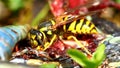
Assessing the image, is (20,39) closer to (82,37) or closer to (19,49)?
(19,49)

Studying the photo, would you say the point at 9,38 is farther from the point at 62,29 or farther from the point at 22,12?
the point at 22,12

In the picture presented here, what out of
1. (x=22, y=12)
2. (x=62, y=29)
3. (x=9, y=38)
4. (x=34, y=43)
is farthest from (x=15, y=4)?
(x=9, y=38)

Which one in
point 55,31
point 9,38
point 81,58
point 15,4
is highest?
point 15,4

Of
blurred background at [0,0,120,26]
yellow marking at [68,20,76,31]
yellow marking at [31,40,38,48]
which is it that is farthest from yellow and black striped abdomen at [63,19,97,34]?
blurred background at [0,0,120,26]

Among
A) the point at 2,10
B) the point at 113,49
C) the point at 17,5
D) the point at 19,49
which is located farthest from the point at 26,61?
the point at 2,10

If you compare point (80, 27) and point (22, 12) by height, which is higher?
point (22, 12)

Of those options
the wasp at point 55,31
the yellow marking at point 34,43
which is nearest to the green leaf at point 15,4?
the wasp at point 55,31

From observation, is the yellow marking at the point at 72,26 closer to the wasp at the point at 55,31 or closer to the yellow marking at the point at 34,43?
the wasp at the point at 55,31

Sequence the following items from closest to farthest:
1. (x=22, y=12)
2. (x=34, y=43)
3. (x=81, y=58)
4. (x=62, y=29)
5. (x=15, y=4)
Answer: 1. (x=81, y=58)
2. (x=34, y=43)
3. (x=62, y=29)
4. (x=15, y=4)
5. (x=22, y=12)
